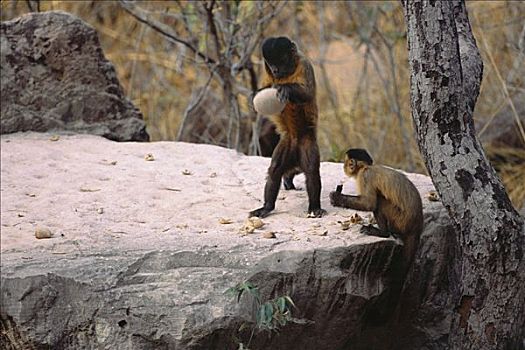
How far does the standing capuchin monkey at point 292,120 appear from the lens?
5211 mm

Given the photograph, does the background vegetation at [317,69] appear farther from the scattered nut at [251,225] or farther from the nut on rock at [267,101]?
the scattered nut at [251,225]

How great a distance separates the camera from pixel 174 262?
14.0ft

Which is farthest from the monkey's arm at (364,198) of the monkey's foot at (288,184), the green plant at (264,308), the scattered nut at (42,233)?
the scattered nut at (42,233)

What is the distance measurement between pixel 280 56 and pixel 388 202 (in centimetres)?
100

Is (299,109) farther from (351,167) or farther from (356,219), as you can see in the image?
(356,219)

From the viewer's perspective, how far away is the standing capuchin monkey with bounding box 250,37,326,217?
5.21m

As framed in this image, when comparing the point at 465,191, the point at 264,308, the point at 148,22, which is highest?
the point at 148,22

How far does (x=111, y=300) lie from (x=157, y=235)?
712 mm

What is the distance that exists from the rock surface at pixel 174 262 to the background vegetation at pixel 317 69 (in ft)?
8.04

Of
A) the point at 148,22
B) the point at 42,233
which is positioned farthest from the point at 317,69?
the point at 42,233

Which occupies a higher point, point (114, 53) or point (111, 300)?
point (114, 53)

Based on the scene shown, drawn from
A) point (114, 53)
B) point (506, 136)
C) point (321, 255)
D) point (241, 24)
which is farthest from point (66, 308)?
point (114, 53)

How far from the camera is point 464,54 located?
5.01 metres

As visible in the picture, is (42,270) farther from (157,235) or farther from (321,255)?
(321,255)
